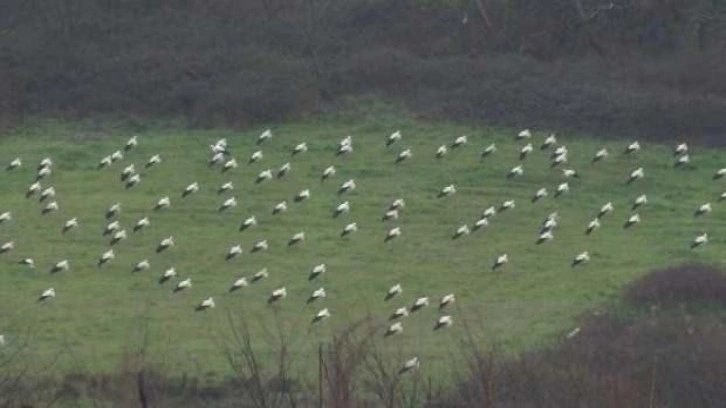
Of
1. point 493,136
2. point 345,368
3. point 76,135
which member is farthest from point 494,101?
point 345,368

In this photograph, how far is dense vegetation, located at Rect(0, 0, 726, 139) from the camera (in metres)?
37.0

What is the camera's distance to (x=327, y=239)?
29.5 m

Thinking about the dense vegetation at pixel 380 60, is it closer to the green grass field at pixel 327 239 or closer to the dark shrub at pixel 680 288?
the green grass field at pixel 327 239

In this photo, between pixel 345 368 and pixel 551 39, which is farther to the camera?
pixel 551 39

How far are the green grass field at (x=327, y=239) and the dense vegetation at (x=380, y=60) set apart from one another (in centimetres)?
101

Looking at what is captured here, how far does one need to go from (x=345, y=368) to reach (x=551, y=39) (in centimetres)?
2775

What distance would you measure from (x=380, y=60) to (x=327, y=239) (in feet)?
34.2

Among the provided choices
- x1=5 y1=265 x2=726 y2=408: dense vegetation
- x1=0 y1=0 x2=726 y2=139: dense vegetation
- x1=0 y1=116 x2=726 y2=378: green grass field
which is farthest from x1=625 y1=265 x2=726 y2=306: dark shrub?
x1=0 y1=0 x2=726 y2=139: dense vegetation

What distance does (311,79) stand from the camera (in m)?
38.4

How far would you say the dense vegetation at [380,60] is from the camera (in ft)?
121

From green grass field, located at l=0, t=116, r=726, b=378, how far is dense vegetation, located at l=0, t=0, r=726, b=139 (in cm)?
101

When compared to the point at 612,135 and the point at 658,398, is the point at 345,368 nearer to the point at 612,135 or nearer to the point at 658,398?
the point at 658,398

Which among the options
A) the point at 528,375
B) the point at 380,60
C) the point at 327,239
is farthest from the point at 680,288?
the point at 380,60

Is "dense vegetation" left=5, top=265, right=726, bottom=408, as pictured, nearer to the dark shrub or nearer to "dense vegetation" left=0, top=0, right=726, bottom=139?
the dark shrub
